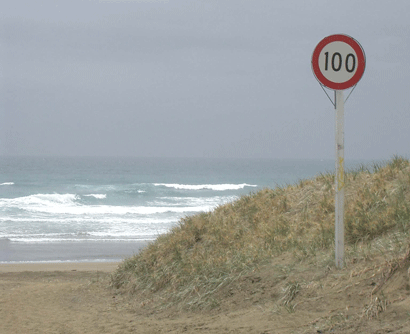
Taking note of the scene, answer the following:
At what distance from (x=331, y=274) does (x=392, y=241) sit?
0.93 metres

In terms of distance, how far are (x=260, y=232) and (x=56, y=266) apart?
33.4 feet

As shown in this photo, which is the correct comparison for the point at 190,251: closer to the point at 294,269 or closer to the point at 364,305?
the point at 294,269

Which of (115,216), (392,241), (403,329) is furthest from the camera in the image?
(115,216)

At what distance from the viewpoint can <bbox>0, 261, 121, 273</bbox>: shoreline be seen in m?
15.3

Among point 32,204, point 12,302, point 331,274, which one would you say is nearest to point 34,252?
point 12,302

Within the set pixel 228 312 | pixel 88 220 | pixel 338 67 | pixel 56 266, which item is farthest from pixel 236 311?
pixel 88 220

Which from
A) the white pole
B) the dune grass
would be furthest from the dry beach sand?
the white pole

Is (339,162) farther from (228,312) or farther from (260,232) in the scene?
(260,232)

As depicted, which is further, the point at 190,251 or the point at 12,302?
the point at 190,251

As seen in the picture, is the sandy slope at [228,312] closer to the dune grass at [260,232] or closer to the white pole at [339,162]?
the dune grass at [260,232]

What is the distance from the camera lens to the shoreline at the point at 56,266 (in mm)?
15252

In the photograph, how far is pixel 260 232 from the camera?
26.9 ft

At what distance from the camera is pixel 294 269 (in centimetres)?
614

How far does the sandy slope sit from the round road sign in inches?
81.2
